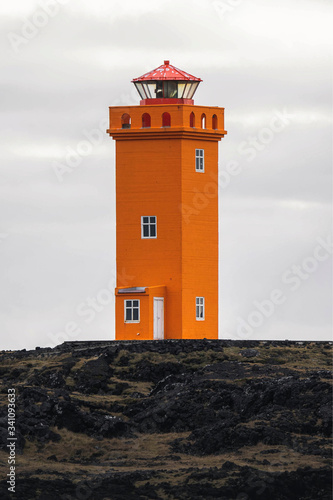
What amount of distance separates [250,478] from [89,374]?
1311 centimetres

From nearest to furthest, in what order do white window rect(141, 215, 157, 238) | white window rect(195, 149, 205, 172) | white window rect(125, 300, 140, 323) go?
white window rect(125, 300, 140, 323), white window rect(141, 215, 157, 238), white window rect(195, 149, 205, 172)

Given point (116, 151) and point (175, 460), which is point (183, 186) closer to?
point (116, 151)

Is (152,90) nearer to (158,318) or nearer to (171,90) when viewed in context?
(171,90)

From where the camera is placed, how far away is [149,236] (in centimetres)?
5075

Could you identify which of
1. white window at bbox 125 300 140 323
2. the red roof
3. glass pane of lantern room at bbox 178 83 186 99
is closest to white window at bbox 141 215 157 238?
white window at bbox 125 300 140 323

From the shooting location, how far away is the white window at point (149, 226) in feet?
166

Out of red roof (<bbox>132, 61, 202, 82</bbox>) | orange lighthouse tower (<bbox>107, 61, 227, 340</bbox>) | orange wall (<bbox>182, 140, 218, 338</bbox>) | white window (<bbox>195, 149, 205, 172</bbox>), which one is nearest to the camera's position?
orange lighthouse tower (<bbox>107, 61, 227, 340</bbox>)

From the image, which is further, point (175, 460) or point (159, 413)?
point (159, 413)

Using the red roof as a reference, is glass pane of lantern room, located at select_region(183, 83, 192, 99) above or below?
below

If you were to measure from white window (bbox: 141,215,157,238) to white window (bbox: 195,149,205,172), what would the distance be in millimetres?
2525

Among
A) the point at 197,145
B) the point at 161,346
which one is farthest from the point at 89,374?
the point at 197,145

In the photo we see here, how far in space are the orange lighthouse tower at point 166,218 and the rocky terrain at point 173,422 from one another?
2189mm

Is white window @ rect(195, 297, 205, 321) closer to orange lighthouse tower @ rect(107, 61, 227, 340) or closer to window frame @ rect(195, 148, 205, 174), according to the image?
orange lighthouse tower @ rect(107, 61, 227, 340)

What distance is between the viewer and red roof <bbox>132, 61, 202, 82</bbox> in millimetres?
51406
